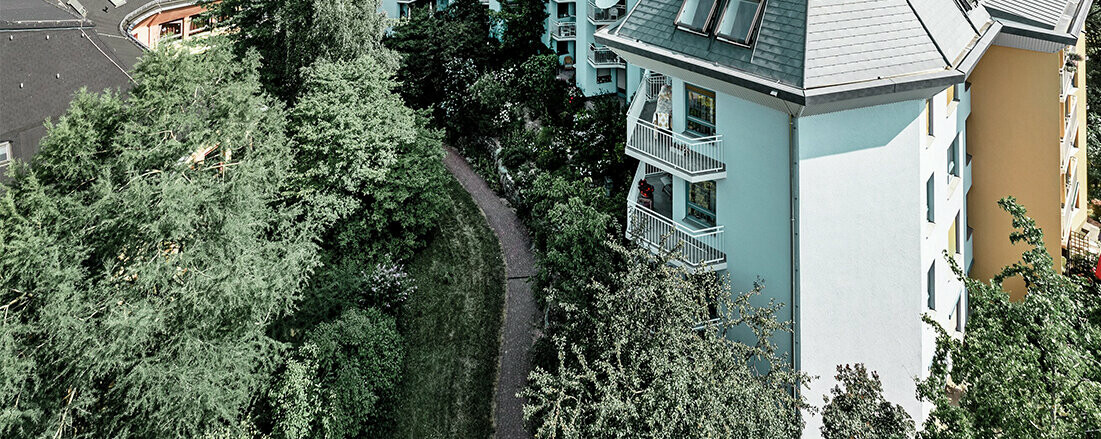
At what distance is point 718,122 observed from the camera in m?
21.0

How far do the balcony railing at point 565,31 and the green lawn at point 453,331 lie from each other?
10328mm

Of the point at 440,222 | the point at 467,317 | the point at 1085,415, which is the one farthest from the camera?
the point at 440,222

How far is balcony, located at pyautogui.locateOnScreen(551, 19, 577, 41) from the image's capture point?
42750mm

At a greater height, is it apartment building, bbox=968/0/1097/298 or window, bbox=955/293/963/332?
apartment building, bbox=968/0/1097/298

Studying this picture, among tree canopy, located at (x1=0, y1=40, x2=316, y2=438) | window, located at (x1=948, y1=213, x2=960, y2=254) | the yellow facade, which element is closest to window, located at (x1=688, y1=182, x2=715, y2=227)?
window, located at (x1=948, y1=213, x2=960, y2=254)

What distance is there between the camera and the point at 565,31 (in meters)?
43.0

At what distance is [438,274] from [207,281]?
45.2 ft

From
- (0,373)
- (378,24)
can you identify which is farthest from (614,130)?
(0,373)

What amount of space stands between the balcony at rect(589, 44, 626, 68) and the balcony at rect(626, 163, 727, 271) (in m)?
15.1

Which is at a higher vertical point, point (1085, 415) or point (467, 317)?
point (1085, 415)

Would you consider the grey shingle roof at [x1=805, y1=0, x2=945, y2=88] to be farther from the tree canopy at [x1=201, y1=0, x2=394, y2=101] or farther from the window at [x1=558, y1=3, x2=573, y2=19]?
the window at [x1=558, y1=3, x2=573, y2=19]

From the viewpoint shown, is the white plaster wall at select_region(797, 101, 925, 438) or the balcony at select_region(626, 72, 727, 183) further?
the balcony at select_region(626, 72, 727, 183)

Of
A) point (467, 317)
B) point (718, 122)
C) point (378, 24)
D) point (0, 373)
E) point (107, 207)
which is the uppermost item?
point (378, 24)

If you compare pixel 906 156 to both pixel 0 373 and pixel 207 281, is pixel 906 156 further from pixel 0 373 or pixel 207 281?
pixel 0 373
